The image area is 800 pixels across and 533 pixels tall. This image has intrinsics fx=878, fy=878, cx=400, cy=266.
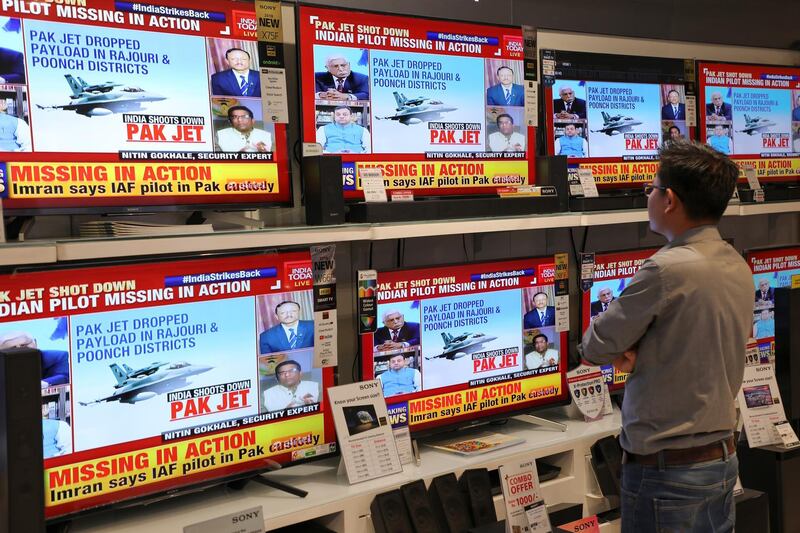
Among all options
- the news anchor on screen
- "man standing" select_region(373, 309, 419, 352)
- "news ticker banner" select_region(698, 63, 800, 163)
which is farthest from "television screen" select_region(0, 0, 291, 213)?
"news ticker banner" select_region(698, 63, 800, 163)

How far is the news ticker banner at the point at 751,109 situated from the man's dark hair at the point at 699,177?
1.94m

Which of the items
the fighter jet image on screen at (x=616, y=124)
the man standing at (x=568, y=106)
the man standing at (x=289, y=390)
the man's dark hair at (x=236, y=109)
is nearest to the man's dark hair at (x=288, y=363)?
the man standing at (x=289, y=390)

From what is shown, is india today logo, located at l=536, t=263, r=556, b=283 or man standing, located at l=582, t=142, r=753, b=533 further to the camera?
india today logo, located at l=536, t=263, r=556, b=283

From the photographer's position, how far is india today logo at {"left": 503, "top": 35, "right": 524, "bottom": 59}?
3631 mm

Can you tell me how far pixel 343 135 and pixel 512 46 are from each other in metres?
0.93

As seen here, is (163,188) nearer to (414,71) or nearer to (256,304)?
(256,304)

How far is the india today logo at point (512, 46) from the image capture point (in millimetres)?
3631

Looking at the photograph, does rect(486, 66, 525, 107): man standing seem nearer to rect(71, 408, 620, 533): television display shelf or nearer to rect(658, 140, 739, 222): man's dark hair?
rect(658, 140, 739, 222): man's dark hair

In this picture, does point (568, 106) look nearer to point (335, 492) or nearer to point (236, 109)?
point (236, 109)

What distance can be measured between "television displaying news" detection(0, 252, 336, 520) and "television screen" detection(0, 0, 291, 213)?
0.78 feet

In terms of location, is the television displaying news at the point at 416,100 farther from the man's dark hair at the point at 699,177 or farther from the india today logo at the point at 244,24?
the man's dark hair at the point at 699,177

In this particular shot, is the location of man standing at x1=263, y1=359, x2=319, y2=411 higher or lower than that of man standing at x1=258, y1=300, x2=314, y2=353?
lower

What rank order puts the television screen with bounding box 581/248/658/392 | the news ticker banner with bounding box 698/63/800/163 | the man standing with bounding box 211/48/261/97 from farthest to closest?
the news ticker banner with bounding box 698/63/800/163, the television screen with bounding box 581/248/658/392, the man standing with bounding box 211/48/261/97

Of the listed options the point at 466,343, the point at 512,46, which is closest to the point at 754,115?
the point at 512,46
